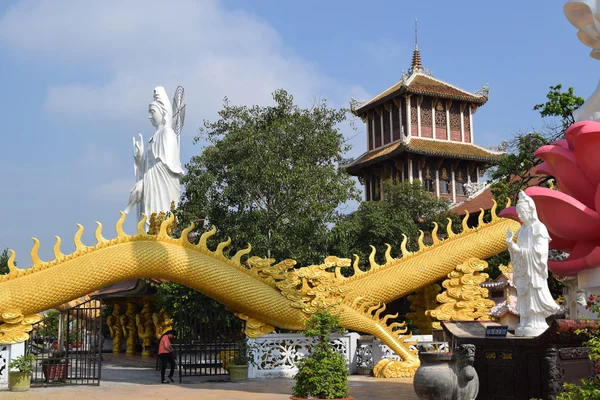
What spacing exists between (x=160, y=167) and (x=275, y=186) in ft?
14.1

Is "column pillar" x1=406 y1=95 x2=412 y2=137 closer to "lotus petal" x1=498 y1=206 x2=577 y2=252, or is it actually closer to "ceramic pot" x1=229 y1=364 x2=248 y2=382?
"lotus petal" x1=498 y1=206 x2=577 y2=252

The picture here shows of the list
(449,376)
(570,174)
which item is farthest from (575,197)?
(449,376)

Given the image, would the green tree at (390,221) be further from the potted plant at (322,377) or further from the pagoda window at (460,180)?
the pagoda window at (460,180)

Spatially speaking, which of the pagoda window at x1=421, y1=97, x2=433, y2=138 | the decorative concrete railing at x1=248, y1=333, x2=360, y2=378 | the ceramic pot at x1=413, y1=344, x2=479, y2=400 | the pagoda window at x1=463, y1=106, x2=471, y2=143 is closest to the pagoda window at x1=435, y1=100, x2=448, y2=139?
the pagoda window at x1=421, y1=97, x2=433, y2=138

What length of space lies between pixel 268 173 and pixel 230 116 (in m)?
2.54

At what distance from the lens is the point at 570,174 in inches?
368

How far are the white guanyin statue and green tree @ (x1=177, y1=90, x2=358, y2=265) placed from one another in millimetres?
1634

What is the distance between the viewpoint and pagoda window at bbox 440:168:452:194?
96.3ft

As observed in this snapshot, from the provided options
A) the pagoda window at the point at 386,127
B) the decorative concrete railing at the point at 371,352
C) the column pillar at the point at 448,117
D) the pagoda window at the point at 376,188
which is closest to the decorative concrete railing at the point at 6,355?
the decorative concrete railing at the point at 371,352

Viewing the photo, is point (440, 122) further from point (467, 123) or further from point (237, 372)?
point (237, 372)

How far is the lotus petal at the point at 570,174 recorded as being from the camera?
9.20 metres

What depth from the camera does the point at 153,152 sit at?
663 inches

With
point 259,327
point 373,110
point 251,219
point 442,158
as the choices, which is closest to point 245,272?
point 259,327

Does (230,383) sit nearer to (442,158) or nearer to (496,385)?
(496,385)
